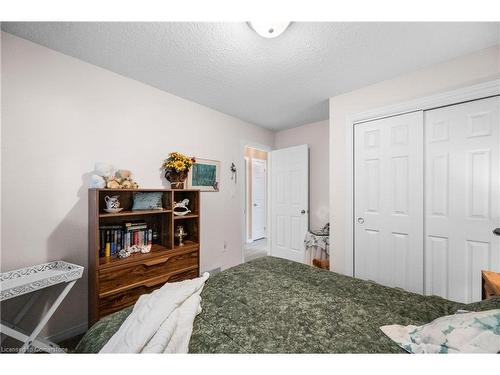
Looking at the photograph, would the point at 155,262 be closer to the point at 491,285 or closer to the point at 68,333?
the point at 68,333

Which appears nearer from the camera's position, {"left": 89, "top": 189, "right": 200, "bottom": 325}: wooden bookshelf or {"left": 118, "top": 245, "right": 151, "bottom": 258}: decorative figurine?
{"left": 89, "top": 189, "right": 200, "bottom": 325}: wooden bookshelf

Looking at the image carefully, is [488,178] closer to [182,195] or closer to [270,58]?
[270,58]

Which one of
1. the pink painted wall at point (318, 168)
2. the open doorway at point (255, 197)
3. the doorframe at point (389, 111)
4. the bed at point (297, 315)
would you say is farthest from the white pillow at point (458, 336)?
the open doorway at point (255, 197)

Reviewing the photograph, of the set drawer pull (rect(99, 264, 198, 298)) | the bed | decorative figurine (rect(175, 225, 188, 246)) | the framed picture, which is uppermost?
the framed picture

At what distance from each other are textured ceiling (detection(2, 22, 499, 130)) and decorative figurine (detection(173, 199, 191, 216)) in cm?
131

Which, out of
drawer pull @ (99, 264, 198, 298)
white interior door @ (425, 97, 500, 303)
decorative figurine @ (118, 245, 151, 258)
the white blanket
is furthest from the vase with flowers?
white interior door @ (425, 97, 500, 303)

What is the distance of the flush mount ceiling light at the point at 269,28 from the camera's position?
1.37 metres

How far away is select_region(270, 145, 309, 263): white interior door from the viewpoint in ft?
11.4

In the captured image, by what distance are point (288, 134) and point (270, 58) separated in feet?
7.26

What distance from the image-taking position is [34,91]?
1.57 metres

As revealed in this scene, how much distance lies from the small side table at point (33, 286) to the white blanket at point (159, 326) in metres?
0.79

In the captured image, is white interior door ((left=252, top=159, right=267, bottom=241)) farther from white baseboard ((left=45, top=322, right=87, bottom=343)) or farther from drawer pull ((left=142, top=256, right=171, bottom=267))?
white baseboard ((left=45, top=322, right=87, bottom=343))
